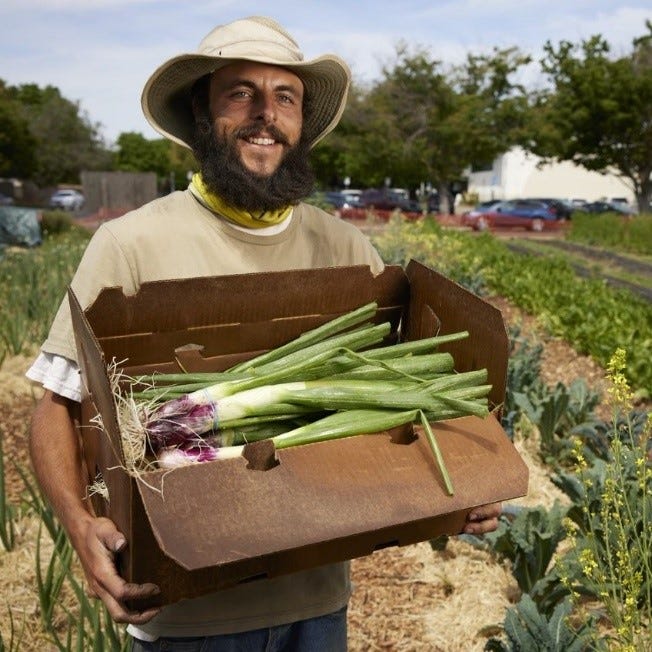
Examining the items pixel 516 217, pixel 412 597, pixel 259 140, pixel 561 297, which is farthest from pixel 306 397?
pixel 516 217

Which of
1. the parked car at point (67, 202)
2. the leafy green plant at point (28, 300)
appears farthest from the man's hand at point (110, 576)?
the parked car at point (67, 202)

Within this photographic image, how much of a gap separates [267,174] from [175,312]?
0.48m

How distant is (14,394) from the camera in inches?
239

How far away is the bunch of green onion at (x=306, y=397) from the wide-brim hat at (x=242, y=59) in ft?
2.38

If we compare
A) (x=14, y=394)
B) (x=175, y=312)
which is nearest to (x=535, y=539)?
(x=175, y=312)

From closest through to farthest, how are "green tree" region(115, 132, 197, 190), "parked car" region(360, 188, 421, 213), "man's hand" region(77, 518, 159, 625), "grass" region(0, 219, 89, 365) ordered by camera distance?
"man's hand" region(77, 518, 159, 625) → "grass" region(0, 219, 89, 365) → "parked car" region(360, 188, 421, 213) → "green tree" region(115, 132, 197, 190)

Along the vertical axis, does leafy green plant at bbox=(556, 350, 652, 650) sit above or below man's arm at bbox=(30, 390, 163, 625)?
below

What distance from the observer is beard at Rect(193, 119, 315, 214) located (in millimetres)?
1931

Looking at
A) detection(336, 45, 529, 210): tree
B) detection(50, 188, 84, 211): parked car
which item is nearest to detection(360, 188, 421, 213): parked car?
detection(336, 45, 529, 210): tree

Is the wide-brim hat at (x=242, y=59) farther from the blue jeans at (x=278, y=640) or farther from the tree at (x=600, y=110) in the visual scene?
the tree at (x=600, y=110)

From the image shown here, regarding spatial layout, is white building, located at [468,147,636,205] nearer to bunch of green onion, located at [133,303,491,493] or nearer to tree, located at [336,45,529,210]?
tree, located at [336,45,529,210]

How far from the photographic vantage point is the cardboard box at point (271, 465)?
49.6 inches

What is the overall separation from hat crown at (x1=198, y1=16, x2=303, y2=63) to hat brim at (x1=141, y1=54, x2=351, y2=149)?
0.06 ft

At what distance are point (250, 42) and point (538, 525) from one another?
227cm
